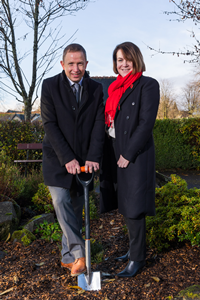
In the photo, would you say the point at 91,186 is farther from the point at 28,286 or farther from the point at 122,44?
the point at 122,44

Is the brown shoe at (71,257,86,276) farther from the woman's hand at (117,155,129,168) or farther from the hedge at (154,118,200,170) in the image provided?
the hedge at (154,118,200,170)

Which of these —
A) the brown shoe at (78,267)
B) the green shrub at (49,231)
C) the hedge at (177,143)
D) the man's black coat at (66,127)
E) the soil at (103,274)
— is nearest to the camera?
the soil at (103,274)

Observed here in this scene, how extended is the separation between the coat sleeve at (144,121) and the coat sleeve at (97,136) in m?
0.27

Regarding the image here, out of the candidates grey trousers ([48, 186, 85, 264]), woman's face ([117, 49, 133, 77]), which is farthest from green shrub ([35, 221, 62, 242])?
woman's face ([117, 49, 133, 77])

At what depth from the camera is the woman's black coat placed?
2.68m

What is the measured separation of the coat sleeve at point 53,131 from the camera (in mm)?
2721

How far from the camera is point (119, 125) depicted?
2.80 metres

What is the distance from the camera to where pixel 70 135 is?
111 inches

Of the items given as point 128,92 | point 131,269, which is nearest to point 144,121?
point 128,92

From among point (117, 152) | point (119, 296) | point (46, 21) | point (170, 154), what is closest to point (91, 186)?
point (117, 152)

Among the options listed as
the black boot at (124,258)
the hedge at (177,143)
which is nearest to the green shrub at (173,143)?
the hedge at (177,143)

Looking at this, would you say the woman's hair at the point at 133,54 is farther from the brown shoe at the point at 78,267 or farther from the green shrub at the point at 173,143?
the green shrub at the point at 173,143

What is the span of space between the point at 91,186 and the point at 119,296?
42.8 inches

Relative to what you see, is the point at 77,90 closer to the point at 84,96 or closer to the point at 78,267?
the point at 84,96
